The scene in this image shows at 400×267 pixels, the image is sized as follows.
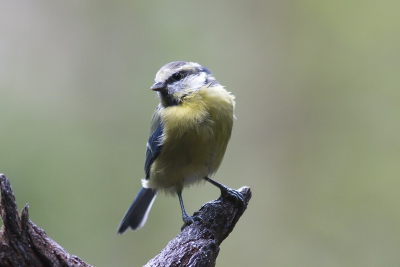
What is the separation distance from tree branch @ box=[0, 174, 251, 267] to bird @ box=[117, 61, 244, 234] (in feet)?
0.28

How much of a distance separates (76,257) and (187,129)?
0.70 m

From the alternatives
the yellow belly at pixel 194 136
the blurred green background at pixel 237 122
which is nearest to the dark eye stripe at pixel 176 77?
the yellow belly at pixel 194 136

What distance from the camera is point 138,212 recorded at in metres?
2.29

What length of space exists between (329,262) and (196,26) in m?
1.98

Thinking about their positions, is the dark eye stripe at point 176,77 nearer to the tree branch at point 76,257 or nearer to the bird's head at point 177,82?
the bird's head at point 177,82

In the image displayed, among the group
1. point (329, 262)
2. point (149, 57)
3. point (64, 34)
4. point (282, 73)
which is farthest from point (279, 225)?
point (64, 34)

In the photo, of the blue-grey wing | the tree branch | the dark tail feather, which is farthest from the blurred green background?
the tree branch

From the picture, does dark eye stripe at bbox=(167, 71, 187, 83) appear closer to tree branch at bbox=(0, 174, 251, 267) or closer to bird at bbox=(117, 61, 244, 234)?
bird at bbox=(117, 61, 244, 234)

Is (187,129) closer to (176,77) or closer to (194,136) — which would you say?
(194,136)

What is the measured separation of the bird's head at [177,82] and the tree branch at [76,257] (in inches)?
19.8

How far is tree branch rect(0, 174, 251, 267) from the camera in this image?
3.94ft

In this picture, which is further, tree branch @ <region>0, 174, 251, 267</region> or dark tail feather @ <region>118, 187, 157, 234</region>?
dark tail feather @ <region>118, 187, 157, 234</region>

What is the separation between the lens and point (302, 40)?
3.19 metres

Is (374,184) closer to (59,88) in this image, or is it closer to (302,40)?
(302,40)
